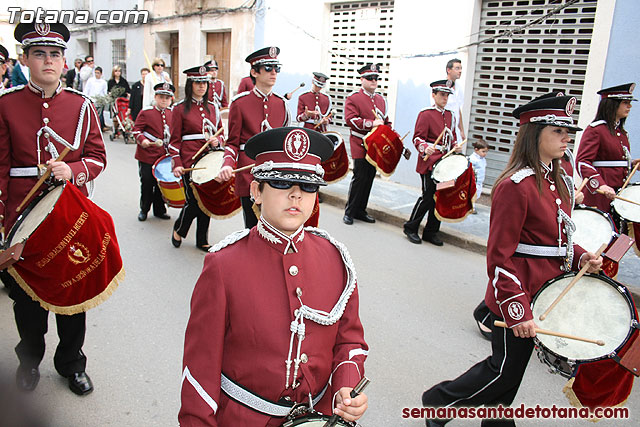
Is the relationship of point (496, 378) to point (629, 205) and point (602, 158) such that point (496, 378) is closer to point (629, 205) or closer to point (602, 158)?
point (629, 205)

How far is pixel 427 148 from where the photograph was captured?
685cm

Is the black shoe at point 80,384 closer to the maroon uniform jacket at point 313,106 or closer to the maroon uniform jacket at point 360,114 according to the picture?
the maroon uniform jacket at point 360,114

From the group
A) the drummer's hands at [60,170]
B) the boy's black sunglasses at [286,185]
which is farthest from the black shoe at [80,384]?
the boy's black sunglasses at [286,185]

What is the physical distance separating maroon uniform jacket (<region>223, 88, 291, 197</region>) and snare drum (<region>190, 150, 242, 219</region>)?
0.80 metres

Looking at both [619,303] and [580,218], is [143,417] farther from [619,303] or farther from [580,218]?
[580,218]

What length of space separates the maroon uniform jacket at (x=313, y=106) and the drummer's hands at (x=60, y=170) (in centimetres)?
603

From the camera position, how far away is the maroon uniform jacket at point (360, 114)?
26.1 ft

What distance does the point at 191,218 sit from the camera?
6480 mm

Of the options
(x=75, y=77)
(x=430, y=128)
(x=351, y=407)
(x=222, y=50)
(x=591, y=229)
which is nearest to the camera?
(x=351, y=407)

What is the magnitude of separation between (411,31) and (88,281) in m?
8.51

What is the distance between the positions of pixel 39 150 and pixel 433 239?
199 inches

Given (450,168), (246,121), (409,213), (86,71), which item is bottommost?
(409,213)

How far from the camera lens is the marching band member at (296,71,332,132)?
30.0ft

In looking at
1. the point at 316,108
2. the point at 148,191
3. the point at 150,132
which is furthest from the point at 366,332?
the point at 316,108
